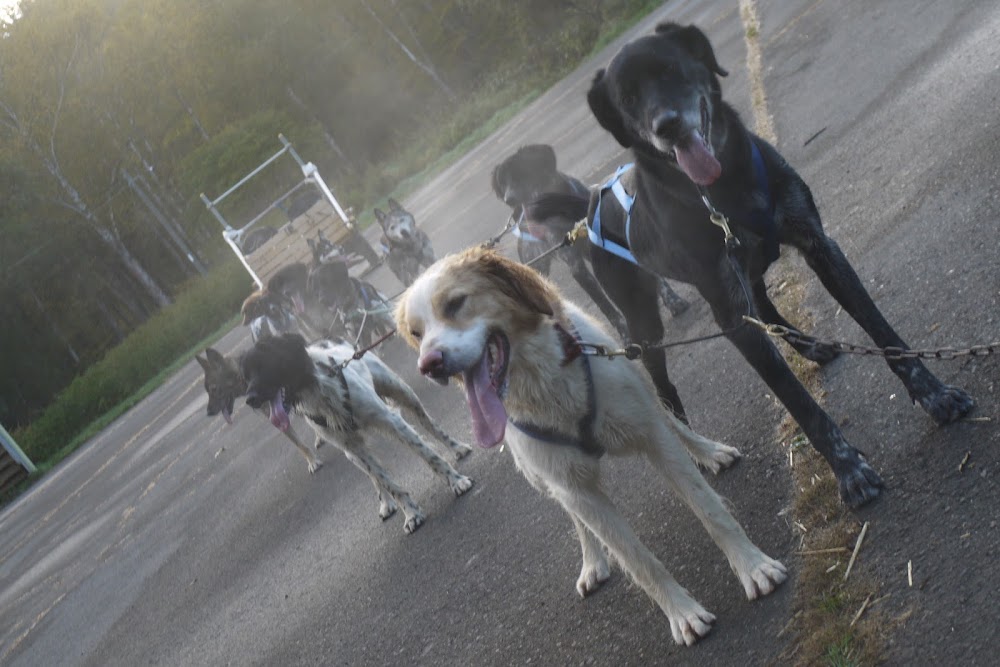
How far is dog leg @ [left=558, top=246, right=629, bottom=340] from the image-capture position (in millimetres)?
8234

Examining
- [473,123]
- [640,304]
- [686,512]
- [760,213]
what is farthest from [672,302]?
[473,123]

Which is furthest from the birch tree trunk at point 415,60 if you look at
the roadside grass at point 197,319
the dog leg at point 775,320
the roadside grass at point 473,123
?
the dog leg at point 775,320

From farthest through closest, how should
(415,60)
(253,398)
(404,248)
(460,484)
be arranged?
(415,60)
(404,248)
(253,398)
(460,484)

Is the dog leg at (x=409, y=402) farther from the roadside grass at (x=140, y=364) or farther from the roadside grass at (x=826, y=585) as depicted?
the roadside grass at (x=140, y=364)

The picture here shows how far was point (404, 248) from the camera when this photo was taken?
49.0 feet

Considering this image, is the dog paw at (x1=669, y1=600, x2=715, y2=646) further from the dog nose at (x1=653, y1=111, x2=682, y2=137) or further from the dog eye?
the dog nose at (x1=653, y1=111, x2=682, y2=137)

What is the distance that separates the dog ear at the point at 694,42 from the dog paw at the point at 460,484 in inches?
162

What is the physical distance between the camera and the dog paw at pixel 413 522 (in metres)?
7.52

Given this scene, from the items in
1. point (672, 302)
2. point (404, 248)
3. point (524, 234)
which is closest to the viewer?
point (672, 302)

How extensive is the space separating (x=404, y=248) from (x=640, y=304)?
954 cm

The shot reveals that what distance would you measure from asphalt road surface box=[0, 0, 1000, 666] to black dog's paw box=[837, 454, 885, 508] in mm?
63

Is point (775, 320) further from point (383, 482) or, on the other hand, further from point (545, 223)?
point (383, 482)

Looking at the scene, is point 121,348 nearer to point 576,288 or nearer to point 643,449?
point 576,288

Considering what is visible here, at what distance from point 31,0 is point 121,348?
62.0 feet
